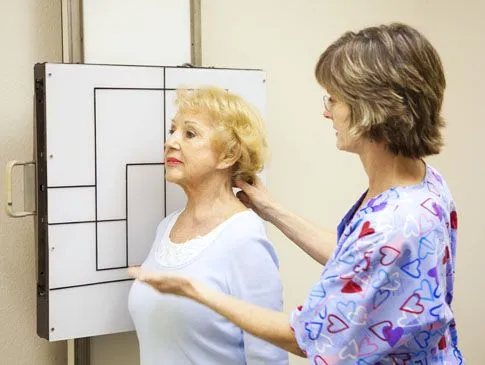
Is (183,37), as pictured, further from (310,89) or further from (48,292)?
(48,292)

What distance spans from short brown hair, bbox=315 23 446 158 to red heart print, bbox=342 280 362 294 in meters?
0.28

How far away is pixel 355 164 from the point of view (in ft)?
9.50

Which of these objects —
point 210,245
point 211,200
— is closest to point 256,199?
point 211,200

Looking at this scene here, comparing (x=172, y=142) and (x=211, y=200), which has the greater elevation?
(x=172, y=142)

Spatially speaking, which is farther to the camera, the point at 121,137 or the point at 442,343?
the point at 121,137

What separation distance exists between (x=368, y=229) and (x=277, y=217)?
0.71m

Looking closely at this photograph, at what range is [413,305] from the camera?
1.33 m

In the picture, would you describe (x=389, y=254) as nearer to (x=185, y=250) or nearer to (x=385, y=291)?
(x=385, y=291)

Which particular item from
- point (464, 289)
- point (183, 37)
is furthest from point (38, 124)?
point (464, 289)

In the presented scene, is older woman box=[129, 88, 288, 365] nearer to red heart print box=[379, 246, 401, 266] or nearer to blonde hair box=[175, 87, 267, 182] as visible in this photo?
blonde hair box=[175, 87, 267, 182]

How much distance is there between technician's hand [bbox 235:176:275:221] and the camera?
207 cm

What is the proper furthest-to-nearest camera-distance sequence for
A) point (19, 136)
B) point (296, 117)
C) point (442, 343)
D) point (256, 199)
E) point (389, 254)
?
point (296, 117) → point (19, 136) → point (256, 199) → point (442, 343) → point (389, 254)

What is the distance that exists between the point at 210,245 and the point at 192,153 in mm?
258

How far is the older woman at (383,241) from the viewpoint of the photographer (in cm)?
133
